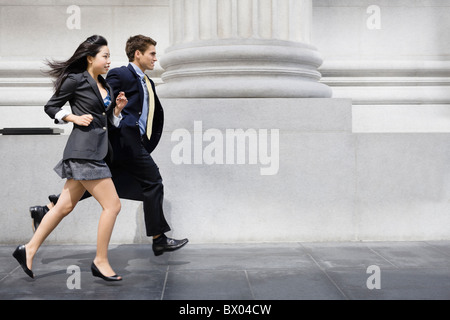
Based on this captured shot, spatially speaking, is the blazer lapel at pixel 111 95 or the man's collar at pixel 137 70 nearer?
the blazer lapel at pixel 111 95

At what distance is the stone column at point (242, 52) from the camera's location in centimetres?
680

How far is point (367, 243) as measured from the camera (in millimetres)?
6480

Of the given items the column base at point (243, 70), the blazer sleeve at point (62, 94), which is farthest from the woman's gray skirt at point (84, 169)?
the column base at point (243, 70)

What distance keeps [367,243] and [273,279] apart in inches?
81.4

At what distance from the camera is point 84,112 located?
4578 millimetres

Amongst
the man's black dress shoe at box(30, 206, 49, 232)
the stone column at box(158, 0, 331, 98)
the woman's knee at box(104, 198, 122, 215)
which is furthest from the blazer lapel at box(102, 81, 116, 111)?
the stone column at box(158, 0, 331, 98)

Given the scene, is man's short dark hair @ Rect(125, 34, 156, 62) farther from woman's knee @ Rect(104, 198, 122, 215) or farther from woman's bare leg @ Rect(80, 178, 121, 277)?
woman's knee @ Rect(104, 198, 122, 215)

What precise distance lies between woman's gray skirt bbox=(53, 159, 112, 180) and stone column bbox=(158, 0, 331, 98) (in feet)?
8.29

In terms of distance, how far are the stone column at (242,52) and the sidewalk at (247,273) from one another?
1911mm

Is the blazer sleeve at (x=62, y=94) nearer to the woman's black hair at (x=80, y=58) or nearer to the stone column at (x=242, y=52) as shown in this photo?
the woman's black hair at (x=80, y=58)

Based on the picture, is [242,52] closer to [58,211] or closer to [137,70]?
[137,70]

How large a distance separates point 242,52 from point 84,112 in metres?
2.78

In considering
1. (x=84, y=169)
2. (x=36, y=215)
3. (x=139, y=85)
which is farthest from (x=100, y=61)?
(x=36, y=215)
